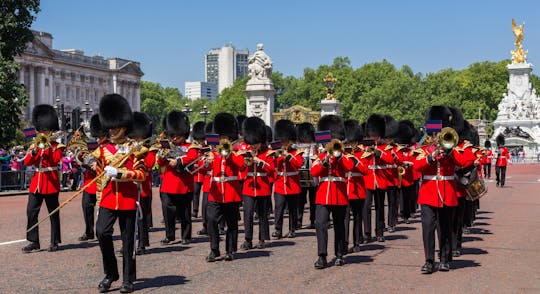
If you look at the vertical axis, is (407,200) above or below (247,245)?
above

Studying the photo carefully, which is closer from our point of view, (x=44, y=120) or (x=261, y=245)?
(x=261, y=245)

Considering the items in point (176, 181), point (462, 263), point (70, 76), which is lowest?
point (462, 263)

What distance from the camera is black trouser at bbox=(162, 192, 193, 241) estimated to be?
11.3m

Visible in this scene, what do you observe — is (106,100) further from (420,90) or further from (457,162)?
(420,90)

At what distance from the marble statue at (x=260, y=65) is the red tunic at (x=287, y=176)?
19152 millimetres

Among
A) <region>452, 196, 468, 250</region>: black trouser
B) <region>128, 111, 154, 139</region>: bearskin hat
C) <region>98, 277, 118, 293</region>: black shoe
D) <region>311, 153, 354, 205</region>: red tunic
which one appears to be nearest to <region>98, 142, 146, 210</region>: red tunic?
<region>98, 277, 118, 293</region>: black shoe

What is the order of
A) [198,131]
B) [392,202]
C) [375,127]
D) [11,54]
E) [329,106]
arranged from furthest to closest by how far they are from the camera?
1. [329,106]
2. [11,54]
3. [198,131]
4. [392,202]
5. [375,127]

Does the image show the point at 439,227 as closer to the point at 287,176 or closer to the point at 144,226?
the point at 287,176

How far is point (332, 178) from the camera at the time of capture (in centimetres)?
938

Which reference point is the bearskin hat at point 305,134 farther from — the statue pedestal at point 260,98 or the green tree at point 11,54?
the statue pedestal at point 260,98

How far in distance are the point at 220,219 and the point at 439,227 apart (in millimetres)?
2688

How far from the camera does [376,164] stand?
485 inches

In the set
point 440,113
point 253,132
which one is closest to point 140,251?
point 253,132

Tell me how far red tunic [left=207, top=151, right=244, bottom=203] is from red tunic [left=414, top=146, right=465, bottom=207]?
228cm
